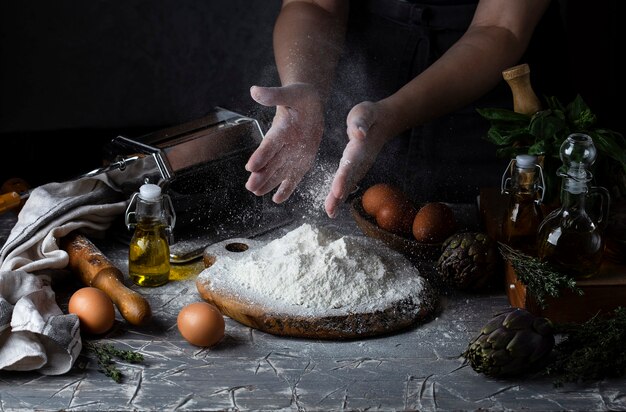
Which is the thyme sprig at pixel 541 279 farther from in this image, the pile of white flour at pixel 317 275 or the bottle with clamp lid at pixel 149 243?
the bottle with clamp lid at pixel 149 243

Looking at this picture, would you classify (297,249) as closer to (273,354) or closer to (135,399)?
(273,354)

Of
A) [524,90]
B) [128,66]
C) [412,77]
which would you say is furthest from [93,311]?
[128,66]

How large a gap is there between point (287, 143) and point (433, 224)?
1.22ft

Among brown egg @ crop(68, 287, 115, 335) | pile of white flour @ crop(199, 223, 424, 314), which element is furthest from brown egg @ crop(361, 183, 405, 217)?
brown egg @ crop(68, 287, 115, 335)

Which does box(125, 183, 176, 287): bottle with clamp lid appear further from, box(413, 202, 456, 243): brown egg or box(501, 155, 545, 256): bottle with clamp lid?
box(501, 155, 545, 256): bottle with clamp lid

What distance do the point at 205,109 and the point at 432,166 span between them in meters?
1.01

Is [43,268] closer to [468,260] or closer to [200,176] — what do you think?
[200,176]

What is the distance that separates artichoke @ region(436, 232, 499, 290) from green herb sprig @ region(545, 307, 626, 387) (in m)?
0.25

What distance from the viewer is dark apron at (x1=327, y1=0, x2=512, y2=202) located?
2.38 m

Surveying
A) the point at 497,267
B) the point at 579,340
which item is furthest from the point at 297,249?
the point at 579,340

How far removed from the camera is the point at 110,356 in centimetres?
156

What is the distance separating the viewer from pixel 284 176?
1.97 meters

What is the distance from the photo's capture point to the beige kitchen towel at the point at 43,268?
1527 mm

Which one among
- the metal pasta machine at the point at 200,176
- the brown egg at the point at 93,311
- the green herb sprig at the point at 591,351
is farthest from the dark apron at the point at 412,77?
the brown egg at the point at 93,311
